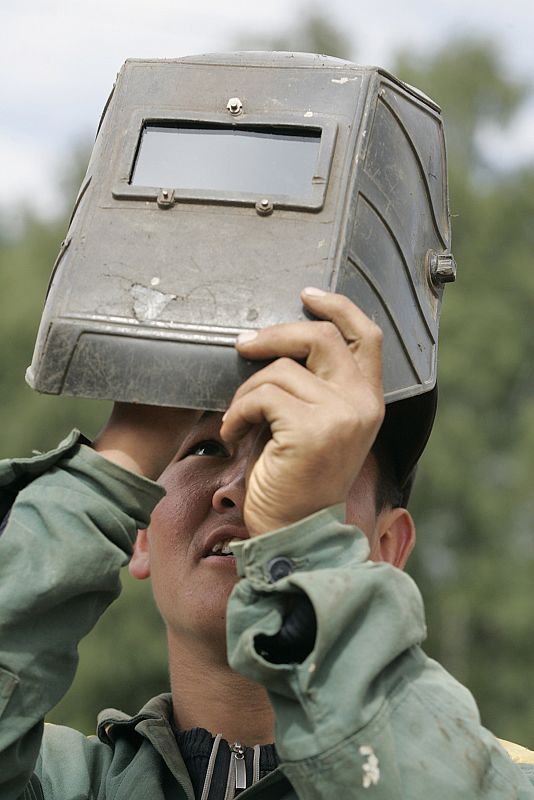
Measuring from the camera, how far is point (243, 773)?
2842mm

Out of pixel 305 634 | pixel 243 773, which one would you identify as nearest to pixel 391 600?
pixel 305 634

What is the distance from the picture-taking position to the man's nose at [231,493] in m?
2.86

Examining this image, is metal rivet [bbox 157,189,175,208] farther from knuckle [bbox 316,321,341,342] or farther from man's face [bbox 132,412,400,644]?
man's face [bbox 132,412,400,644]

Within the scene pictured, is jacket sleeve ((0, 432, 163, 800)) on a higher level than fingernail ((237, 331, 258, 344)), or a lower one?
lower

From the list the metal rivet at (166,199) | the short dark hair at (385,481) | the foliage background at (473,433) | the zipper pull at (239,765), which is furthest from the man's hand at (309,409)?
the foliage background at (473,433)

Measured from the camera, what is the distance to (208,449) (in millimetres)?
3004

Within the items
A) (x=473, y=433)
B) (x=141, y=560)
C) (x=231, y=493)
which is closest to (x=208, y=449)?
(x=231, y=493)

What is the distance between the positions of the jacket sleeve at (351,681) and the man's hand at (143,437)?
0.29 metres

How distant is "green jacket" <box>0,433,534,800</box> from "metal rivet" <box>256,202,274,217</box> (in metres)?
0.53

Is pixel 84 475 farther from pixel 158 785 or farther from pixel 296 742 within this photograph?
pixel 158 785

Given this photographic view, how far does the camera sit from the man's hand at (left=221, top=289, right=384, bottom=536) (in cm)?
227

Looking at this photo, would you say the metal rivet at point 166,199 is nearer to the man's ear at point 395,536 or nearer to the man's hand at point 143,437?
the man's hand at point 143,437

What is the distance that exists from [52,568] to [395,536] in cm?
124

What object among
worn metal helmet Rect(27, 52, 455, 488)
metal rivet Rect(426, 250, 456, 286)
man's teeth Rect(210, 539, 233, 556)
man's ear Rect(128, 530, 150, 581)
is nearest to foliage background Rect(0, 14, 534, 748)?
man's ear Rect(128, 530, 150, 581)
